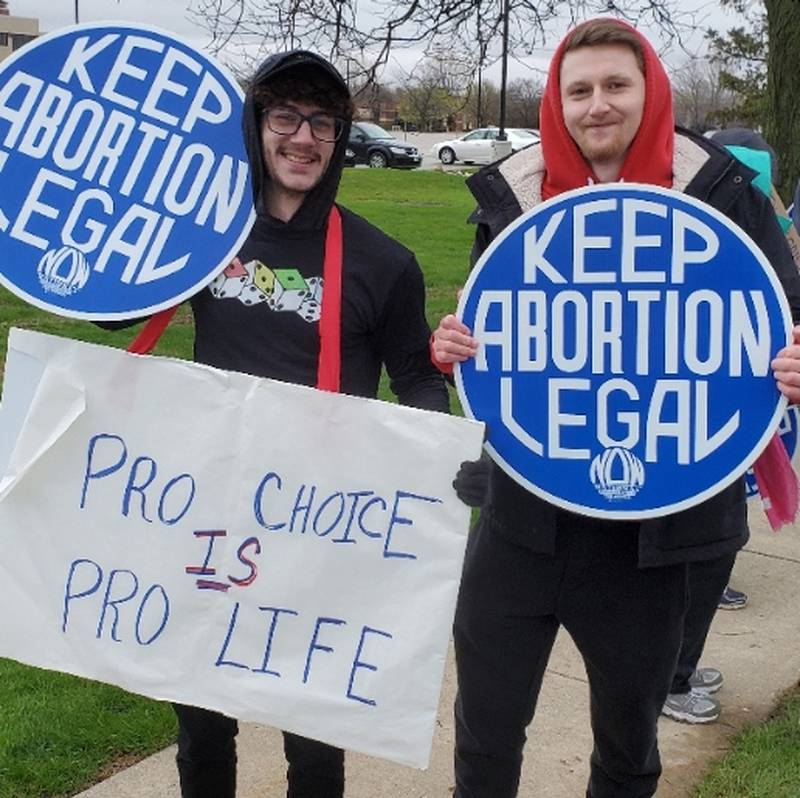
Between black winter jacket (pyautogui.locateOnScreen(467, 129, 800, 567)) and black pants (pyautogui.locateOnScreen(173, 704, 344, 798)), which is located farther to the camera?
black pants (pyautogui.locateOnScreen(173, 704, 344, 798))

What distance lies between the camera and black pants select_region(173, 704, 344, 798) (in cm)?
240

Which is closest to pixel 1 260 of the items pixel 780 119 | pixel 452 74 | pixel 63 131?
pixel 63 131

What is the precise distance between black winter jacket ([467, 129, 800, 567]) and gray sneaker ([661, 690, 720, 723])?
1.30 meters

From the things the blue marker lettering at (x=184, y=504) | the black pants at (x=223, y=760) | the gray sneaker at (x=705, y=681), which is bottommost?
the gray sneaker at (x=705, y=681)

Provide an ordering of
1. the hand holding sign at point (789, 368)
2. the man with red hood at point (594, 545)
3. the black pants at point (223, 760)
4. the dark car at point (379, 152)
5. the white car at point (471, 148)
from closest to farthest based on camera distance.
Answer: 1. the hand holding sign at point (789, 368)
2. the man with red hood at point (594, 545)
3. the black pants at point (223, 760)
4. the dark car at point (379, 152)
5. the white car at point (471, 148)

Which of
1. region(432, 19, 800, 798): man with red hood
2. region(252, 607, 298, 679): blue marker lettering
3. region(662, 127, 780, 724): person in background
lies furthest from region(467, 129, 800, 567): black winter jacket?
region(662, 127, 780, 724): person in background

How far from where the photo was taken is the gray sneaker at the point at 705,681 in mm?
3416

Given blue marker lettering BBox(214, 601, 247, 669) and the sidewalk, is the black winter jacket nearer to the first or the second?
blue marker lettering BBox(214, 601, 247, 669)

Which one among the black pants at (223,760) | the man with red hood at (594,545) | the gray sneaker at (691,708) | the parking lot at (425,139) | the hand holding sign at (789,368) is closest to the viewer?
the hand holding sign at (789,368)

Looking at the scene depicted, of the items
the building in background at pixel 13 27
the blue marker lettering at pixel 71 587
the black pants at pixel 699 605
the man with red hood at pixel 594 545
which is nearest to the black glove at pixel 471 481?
the man with red hood at pixel 594 545

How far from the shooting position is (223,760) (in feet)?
8.10

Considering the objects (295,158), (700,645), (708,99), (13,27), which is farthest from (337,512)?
(13,27)

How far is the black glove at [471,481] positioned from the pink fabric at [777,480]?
54cm

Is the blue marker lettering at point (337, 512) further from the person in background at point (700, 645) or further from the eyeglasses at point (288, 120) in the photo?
the person in background at point (700, 645)
